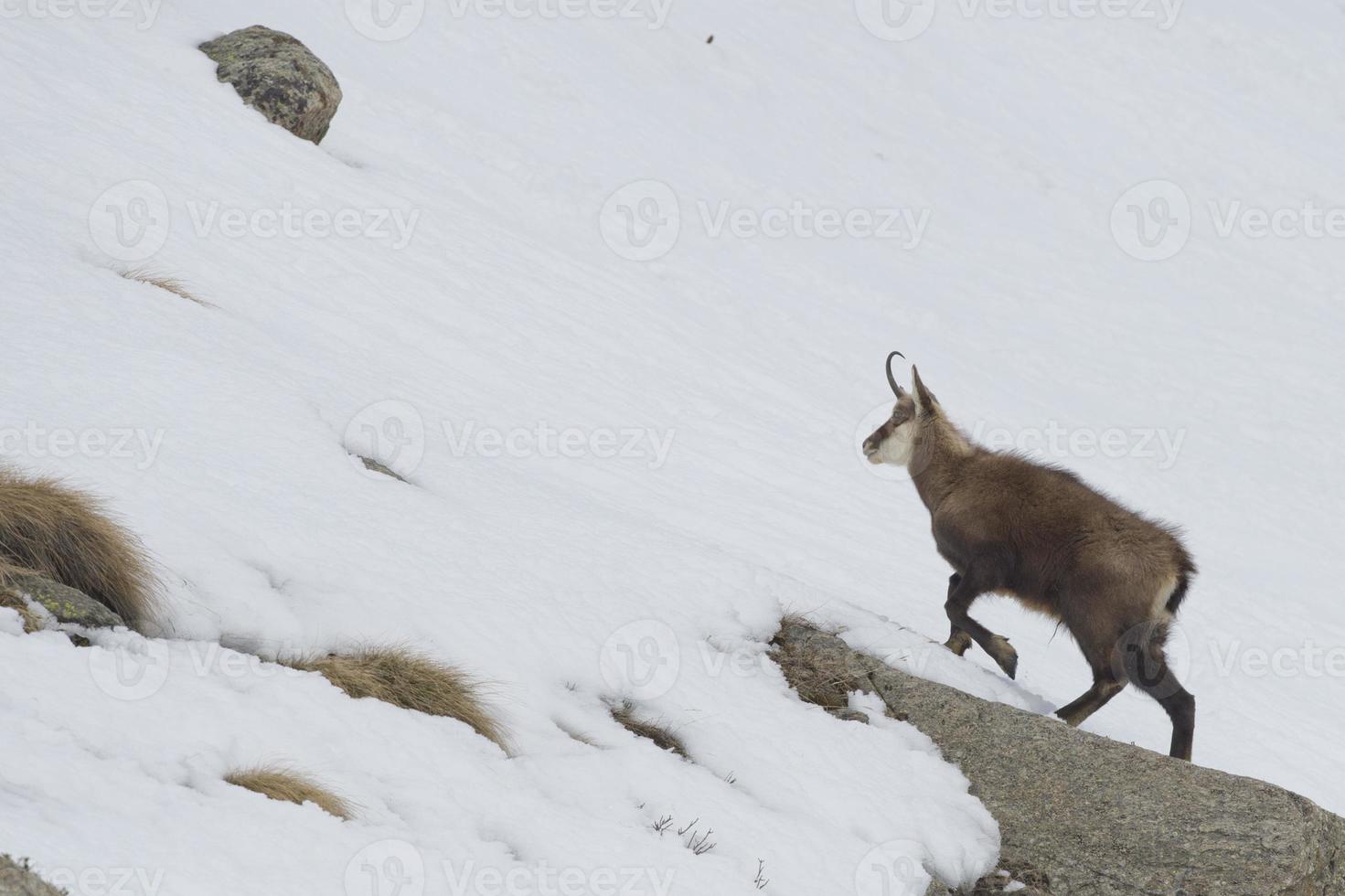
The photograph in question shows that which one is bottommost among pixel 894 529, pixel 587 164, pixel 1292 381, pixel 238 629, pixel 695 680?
pixel 238 629

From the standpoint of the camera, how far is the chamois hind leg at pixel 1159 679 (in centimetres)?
754

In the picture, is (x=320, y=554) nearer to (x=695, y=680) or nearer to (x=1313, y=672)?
(x=695, y=680)

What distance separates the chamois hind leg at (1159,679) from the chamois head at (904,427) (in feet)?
7.55

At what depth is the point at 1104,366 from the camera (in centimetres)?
2573

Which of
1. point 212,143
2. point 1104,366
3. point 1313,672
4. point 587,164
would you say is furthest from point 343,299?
point 1104,366

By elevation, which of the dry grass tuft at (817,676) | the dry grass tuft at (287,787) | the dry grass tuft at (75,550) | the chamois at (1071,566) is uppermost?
the chamois at (1071,566)

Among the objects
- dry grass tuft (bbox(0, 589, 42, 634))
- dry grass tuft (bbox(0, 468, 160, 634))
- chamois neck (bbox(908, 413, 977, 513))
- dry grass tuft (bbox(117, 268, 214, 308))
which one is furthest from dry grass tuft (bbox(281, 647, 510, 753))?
dry grass tuft (bbox(117, 268, 214, 308))

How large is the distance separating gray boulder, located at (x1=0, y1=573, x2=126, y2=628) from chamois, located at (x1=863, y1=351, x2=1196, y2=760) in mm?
5145

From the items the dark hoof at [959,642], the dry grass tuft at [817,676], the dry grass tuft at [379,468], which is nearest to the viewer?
the dry grass tuft at [817,676]

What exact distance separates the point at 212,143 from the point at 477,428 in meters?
7.85

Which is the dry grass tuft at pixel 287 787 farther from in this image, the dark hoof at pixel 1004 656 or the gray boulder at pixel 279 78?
the gray boulder at pixel 279 78

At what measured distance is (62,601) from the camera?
16.6 feet

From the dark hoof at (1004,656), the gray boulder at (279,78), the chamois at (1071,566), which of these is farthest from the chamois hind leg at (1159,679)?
the gray boulder at (279,78)

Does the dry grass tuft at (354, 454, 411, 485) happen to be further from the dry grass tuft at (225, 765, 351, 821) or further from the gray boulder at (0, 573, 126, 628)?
the dry grass tuft at (225, 765, 351, 821)
